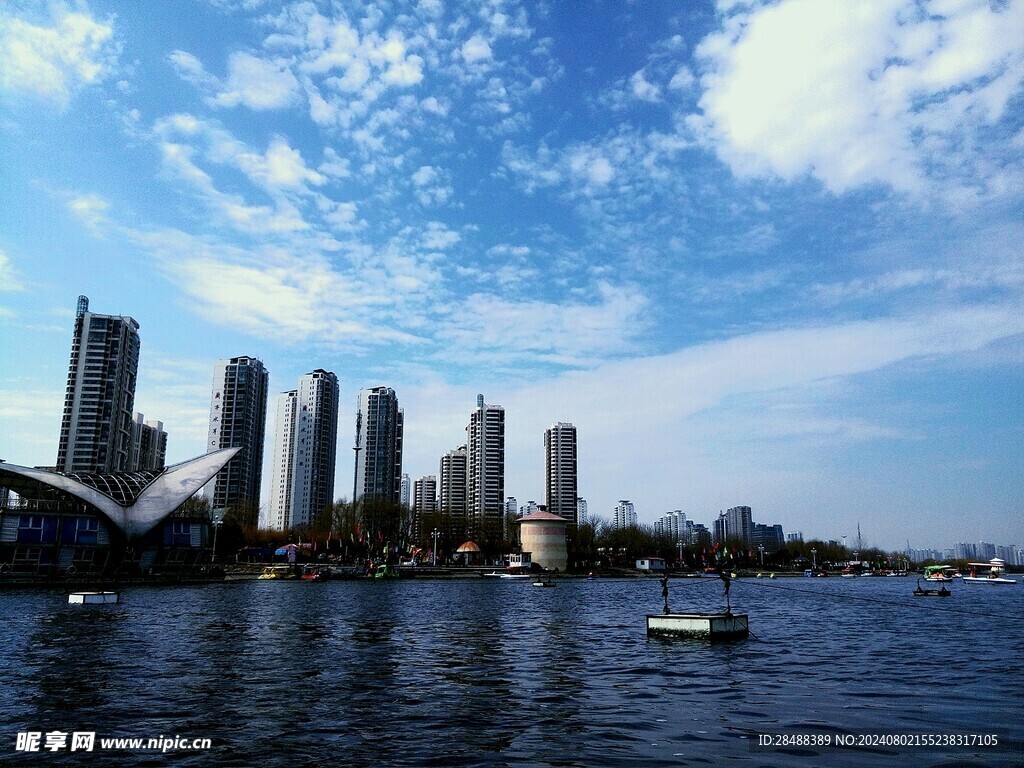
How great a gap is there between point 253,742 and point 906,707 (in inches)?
826

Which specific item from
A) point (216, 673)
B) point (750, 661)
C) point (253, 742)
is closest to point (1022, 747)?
point (750, 661)

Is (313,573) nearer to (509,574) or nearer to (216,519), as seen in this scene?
(216,519)

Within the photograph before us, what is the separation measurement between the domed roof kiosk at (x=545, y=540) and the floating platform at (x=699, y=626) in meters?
135

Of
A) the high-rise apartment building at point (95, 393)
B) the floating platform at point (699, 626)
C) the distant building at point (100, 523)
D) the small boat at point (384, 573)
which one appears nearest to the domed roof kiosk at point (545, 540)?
the small boat at point (384, 573)

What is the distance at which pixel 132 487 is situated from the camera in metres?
115

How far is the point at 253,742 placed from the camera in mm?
19359

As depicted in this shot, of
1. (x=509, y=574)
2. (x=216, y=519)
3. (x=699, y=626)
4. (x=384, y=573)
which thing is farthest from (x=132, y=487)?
(x=699, y=626)

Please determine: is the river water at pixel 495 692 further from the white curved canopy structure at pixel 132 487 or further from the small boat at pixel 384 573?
the small boat at pixel 384 573

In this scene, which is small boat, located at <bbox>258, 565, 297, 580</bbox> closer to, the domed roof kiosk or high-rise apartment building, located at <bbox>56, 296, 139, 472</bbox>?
the domed roof kiosk

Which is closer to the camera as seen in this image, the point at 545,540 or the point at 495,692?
the point at 495,692

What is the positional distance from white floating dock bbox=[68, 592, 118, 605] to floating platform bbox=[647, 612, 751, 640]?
174ft

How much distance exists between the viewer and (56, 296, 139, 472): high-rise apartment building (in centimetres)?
17138

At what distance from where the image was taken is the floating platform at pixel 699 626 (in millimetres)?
42719

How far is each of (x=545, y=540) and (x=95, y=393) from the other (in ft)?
379
